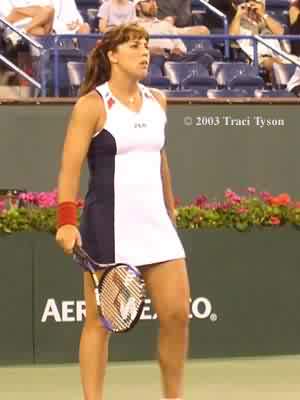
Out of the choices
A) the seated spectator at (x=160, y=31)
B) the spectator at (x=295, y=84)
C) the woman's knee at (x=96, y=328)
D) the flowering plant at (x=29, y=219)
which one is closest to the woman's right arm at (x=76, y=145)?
the woman's knee at (x=96, y=328)

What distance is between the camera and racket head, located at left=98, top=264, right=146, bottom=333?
5.19m

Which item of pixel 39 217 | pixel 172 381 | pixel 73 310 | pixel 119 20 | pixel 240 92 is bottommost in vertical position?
pixel 172 381

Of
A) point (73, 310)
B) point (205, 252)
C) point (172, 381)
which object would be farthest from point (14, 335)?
point (172, 381)

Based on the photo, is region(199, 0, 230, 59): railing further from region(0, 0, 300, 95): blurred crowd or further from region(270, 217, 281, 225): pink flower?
region(270, 217, 281, 225): pink flower

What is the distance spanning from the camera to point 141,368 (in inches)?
343

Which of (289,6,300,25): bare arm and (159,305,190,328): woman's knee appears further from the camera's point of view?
(289,6,300,25): bare arm

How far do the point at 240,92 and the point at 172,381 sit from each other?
23.0 ft

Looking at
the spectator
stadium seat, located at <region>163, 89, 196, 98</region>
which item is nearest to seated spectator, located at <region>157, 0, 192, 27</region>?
the spectator

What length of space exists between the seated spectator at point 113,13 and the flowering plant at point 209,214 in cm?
374

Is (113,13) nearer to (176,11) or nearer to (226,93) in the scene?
(176,11)

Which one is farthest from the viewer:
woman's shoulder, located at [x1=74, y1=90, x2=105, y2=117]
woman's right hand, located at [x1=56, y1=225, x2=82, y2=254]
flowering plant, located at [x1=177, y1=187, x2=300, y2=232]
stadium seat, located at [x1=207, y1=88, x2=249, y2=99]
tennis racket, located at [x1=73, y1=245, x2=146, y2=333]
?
stadium seat, located at [x1=207, y1=88, x2=249, y2=99]

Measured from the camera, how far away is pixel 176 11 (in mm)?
13594

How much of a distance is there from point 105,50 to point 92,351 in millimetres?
1273

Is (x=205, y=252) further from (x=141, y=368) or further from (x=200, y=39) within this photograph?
(x=200, y=39)
